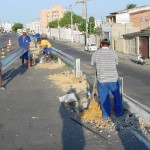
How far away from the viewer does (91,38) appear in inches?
2500

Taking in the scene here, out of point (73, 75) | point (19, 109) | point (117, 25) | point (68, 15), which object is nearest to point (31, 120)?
point (19, 109)

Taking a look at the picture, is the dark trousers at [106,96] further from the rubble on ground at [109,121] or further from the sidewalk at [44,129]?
the sidewalk at [44,129]

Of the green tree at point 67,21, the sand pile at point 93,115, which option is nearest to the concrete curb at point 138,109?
the sand pile at point 93,115

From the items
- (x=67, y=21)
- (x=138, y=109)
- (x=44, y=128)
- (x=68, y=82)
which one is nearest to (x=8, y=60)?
(x=68, y=82)

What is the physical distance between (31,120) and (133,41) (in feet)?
107

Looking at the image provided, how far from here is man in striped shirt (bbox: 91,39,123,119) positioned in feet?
27.1

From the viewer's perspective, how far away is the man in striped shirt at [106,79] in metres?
8.26

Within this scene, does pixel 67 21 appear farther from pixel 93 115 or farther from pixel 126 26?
pixel 93 115

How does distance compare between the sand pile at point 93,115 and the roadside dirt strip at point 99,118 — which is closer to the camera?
the roadside dirt strip at point 99,118

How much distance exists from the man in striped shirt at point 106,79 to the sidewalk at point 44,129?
795mm

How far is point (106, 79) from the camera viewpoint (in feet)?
27.1

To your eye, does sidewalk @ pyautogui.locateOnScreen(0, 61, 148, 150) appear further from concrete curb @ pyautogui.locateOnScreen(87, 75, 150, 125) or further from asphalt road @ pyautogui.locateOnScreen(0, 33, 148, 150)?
concrete curb @ pyautogui.locateOnScreen(87, 75, 150, 125)

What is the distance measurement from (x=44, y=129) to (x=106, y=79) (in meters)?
1.66

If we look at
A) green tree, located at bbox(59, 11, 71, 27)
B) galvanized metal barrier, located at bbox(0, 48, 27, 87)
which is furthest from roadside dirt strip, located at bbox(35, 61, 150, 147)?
green tree, located at bbox(59, 11, 71, 27)
